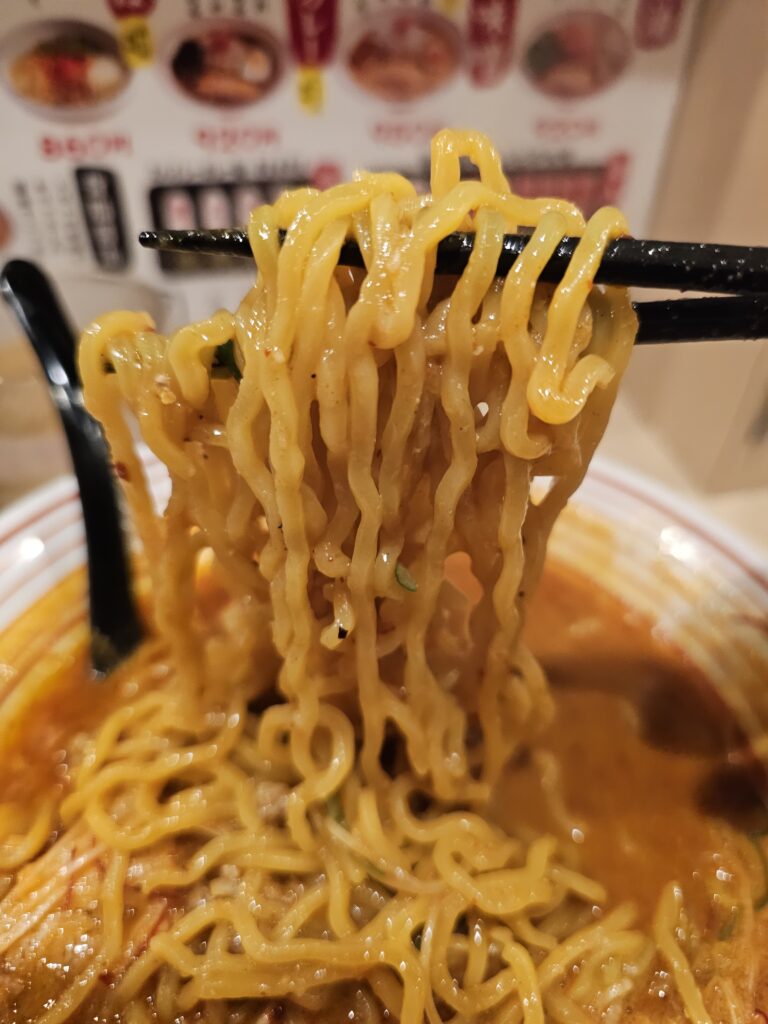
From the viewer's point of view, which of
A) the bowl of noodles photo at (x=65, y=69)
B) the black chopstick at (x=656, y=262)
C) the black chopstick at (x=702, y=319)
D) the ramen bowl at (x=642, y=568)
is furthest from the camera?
the bowl of noodles photo at (x=65, y=69)

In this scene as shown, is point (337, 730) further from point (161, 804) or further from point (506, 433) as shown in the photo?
point (506, 433)

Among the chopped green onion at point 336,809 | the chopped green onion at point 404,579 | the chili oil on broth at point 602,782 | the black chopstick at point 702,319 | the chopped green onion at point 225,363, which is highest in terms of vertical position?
the black chopstick at point 702,319

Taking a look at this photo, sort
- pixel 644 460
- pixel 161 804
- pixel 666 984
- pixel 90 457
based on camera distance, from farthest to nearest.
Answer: pixel 644 460 → pixel 90 457 → pixel 161 804 → pixel 666 984

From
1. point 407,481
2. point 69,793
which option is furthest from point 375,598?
point 69,793

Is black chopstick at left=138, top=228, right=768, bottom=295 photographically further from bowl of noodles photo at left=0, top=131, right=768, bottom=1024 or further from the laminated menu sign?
the laminated menu sign

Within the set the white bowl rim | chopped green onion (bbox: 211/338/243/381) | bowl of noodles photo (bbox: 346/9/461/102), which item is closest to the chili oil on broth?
the white bowl rim

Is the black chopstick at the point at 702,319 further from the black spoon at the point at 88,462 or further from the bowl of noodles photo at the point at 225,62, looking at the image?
the bowl of noodles photo at the point at 225,62

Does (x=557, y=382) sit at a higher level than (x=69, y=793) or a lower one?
higher

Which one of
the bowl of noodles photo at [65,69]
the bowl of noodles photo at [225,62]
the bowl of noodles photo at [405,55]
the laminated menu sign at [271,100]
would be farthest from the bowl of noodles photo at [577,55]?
the bowl of noodles photo at [65,69]
